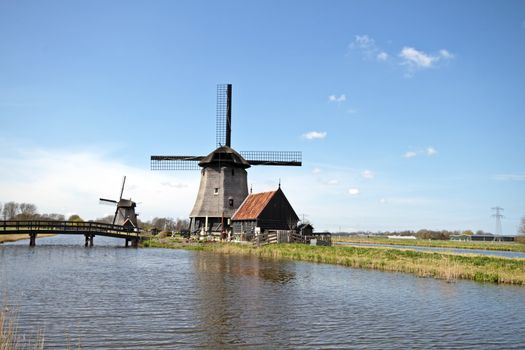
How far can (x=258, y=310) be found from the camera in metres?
13.8

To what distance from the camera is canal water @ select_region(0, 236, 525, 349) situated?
34.9ft

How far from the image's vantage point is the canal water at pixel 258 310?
A: 1065 centimetres

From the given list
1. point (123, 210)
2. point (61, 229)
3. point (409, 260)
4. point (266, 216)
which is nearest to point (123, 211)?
point (123, 210)

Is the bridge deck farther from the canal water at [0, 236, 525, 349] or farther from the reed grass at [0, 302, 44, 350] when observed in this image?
the reed grass at [0, 302, 44, 350]

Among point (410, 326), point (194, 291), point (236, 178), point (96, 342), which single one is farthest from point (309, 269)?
point (236, 178)

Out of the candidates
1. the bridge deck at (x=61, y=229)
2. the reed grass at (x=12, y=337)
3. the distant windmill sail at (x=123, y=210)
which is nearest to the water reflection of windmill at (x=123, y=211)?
the distant windmill sail at (x=123, y=210)

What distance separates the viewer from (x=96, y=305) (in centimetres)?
1392

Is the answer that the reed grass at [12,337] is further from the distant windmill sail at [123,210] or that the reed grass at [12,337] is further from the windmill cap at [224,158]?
the distant windmill sail at [123,210]

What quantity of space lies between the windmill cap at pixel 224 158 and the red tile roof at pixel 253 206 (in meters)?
3.60

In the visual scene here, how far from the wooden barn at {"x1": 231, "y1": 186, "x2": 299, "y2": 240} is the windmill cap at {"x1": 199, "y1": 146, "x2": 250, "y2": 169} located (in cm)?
472

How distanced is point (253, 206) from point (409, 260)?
1925 cm

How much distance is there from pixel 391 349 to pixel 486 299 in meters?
8.18

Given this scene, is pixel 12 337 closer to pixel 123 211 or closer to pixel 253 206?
pixel 253 206

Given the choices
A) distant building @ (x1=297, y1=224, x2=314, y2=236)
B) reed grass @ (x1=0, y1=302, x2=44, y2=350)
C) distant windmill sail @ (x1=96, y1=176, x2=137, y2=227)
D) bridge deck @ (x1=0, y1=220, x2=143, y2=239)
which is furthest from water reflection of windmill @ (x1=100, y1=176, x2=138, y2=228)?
reed grass @ (x1=0, y1=302, x2=44, y2=350)
